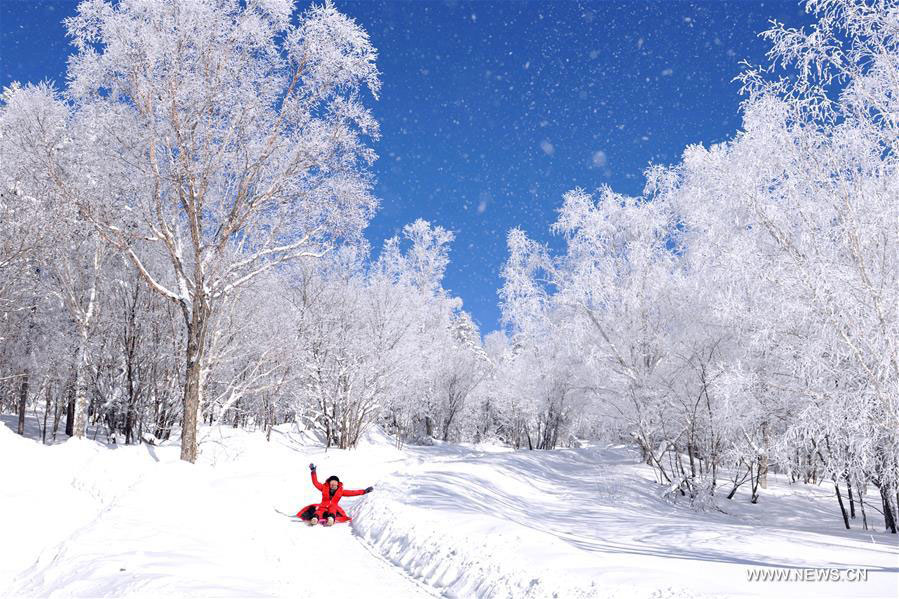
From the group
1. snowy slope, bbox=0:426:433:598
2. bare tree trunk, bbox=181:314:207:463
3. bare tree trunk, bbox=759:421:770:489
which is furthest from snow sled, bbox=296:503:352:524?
bare tree trunk, bbox=759:421:770:489

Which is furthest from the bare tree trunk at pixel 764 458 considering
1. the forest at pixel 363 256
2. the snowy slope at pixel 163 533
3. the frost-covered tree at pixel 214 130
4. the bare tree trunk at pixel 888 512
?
the frost-covered tree at pixel 214 130

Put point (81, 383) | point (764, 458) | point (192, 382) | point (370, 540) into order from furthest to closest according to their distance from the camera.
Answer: point (81, 383) < point (764, 458) < point (192, 382) < point (370, 540)

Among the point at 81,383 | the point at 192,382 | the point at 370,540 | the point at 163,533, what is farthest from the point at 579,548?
the point at 81,383

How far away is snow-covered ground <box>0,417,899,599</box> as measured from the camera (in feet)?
15.1

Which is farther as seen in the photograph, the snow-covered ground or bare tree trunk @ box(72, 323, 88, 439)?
bare tree trunk @ box(72, 323, 88, 439)

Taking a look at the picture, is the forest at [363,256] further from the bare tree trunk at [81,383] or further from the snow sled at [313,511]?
the snow sled at [313,511]

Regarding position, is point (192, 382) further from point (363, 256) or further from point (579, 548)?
point (579, 548)

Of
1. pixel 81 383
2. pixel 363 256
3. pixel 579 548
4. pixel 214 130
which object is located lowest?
pixel 579 548

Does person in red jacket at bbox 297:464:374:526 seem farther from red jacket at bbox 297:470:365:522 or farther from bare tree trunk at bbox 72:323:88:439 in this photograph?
bare tree trunk at bbox 72:323:88:439

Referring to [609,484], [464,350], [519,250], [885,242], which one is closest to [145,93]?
[519,250]

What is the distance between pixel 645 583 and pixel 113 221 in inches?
537

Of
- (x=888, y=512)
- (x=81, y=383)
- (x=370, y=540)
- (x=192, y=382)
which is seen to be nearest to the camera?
(x=370, y=540)

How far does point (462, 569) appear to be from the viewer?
5.52 metres

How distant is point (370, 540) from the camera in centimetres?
770
